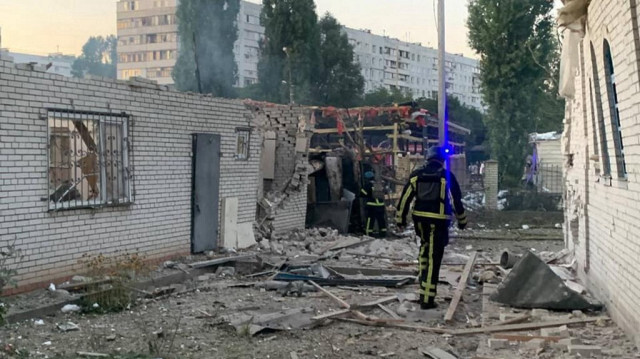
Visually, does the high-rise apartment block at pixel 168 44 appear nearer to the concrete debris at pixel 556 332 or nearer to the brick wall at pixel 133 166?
the brick wall at pixel 133 166

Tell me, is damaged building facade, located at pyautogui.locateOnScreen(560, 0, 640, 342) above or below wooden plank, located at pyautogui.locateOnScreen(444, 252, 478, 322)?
above

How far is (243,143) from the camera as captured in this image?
12852 millimetres

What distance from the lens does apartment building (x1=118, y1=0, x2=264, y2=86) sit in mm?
67938

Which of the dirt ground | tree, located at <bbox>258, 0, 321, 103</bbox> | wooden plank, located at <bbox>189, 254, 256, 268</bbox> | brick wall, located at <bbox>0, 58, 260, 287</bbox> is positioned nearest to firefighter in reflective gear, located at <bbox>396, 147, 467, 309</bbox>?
the dirt ground

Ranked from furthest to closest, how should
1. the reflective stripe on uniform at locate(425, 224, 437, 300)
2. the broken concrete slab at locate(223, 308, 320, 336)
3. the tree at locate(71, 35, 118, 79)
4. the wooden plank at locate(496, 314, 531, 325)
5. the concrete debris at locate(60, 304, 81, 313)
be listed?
the tree at locate(71, 35, 118, 79), the reflective stripe on uniform at locate(425, 224, 437, 300), the concrete debris at locate(60, 304, 81, 313), the broken concrete slab at locate(223, 308, 320, 336), the wooden plank at locate(496, 314, 531, 325)

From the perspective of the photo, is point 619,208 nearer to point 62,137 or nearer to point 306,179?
point 62,137

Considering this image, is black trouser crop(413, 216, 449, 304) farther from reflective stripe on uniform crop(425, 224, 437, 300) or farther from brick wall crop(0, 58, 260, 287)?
brick wall crop(0, 58, 260, 287)

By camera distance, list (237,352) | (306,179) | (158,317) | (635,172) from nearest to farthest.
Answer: (635,172)
(237,352)
(158,317)
(306,179)

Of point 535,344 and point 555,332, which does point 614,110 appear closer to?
point 555,332

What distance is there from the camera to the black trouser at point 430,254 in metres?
7.94

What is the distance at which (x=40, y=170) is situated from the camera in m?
8.29

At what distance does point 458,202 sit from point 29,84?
5756mm

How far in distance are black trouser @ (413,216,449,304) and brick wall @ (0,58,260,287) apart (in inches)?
180

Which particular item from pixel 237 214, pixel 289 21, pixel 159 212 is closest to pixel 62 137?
pixel 159 212
